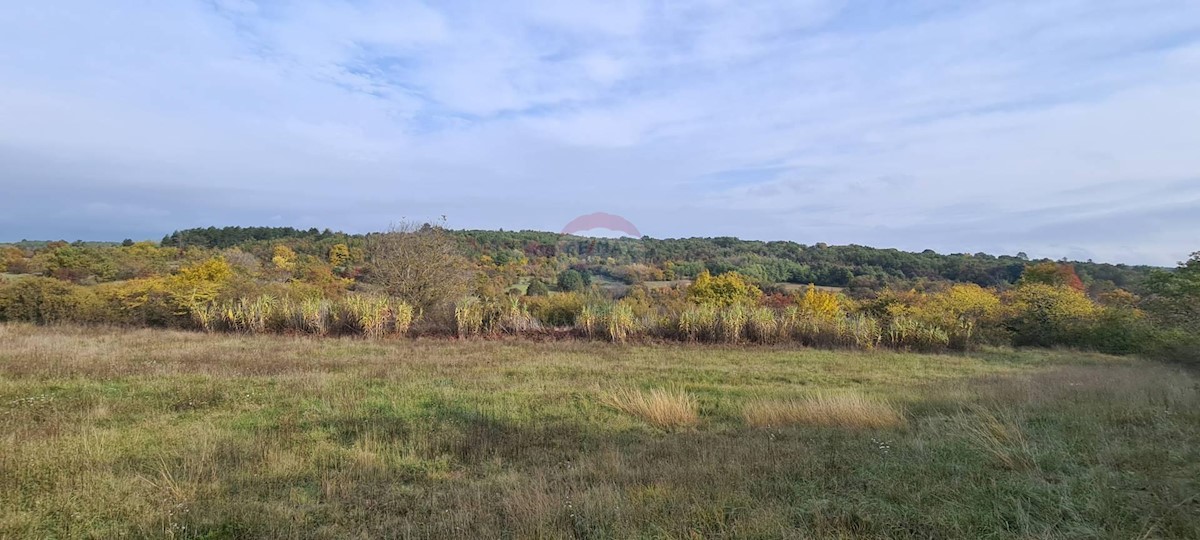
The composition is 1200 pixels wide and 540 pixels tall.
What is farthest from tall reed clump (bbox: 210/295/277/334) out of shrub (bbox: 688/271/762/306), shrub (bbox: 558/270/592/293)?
shrub (bbox: 558/270/592/293)

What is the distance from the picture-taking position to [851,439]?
642 centimetres

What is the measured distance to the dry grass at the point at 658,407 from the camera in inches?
302

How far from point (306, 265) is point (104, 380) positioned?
134 ft

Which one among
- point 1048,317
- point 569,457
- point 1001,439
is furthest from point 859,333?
point 569,457

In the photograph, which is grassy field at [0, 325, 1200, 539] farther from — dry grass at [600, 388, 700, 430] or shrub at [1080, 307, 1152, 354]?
shrub at [1080, 307, 1152, 354]

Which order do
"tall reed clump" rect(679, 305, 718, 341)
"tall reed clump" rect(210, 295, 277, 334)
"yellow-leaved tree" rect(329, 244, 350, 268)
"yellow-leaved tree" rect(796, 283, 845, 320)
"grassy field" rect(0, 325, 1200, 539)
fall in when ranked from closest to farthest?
"grassy field" rect(0, 325, 1200, 539), "tall reed clump" rect(210, 295, 277, 334), "tall reed clump" rect(679, 305, 718, 341), "yellow-leaved tree" rect(796, 283, 845, 320), "yellow-leaved tree" rect(329, 244, 350, 268)

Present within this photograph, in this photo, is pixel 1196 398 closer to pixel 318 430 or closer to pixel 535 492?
pixel 535 492

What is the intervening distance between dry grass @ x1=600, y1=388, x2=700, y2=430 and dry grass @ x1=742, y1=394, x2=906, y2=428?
32.4 inches

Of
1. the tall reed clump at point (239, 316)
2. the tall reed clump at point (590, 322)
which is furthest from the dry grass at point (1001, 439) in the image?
the tall reed clump at point (239, 316)

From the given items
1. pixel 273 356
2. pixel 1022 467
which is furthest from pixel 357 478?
pixel 273 356

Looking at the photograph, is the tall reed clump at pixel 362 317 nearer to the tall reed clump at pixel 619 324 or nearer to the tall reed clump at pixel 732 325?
the tall reed clump at pixel 619 324

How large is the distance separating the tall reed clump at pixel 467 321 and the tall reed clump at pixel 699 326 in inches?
313

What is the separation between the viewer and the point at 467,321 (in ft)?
68.6

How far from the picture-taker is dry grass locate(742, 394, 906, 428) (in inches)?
287
